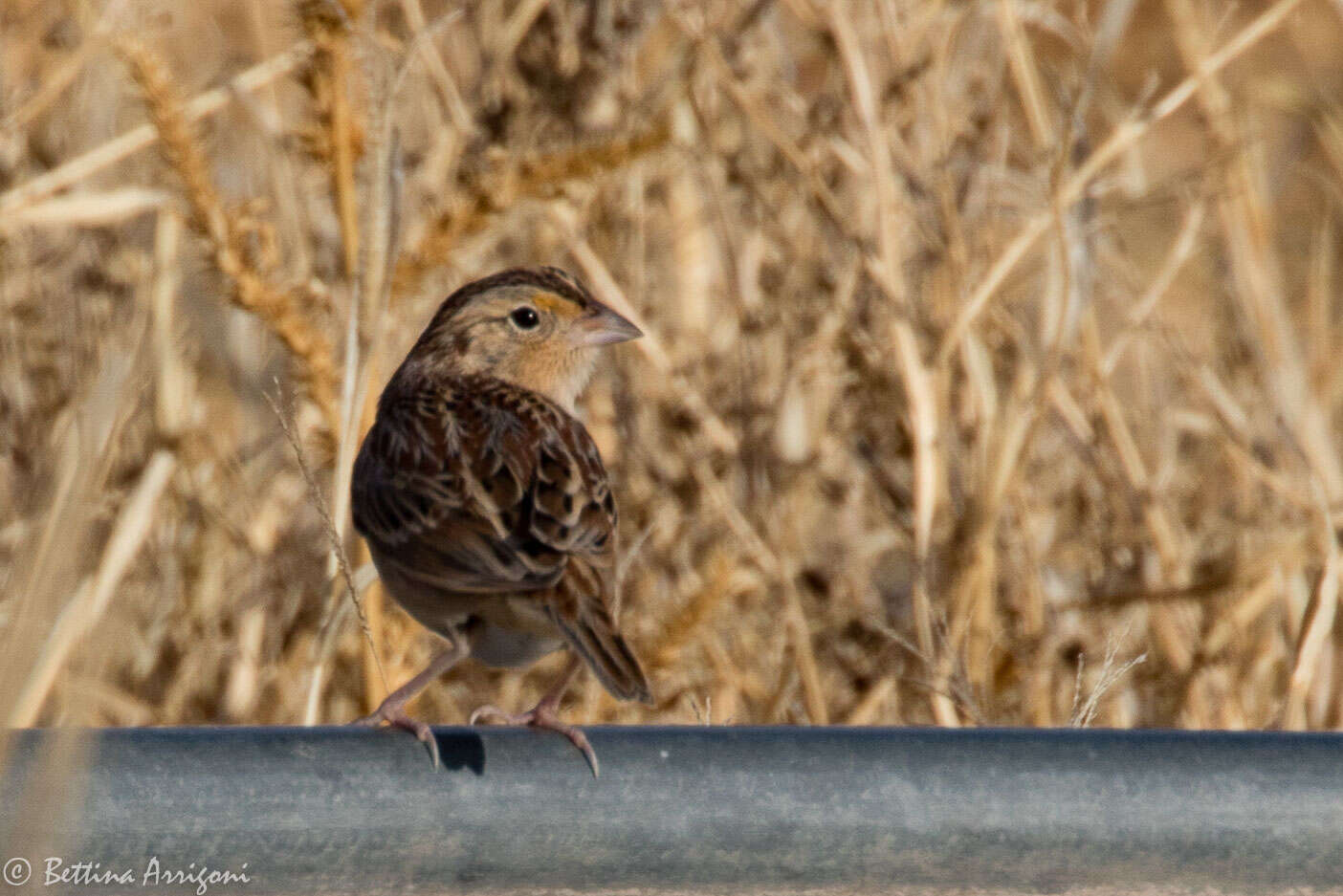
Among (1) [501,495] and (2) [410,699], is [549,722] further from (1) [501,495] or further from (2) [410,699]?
(1) [501,495]

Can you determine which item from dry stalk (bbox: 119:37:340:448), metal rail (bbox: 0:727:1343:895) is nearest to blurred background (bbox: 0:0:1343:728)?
dry stalk (bbox: 119:37:340:448)

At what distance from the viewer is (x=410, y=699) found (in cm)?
272

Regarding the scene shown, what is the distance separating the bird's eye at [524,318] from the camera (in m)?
3.75

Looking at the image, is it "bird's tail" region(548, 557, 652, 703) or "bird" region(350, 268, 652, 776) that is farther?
"bird" region(350, 268, 652, 776)

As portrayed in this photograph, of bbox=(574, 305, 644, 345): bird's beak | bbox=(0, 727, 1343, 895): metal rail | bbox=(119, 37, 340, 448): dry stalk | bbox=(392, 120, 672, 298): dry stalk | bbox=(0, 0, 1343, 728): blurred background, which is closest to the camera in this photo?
bbox=(0, 727, 1343, 895): metal rail

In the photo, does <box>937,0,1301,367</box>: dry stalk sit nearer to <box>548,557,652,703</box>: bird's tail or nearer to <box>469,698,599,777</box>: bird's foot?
<box>548,557,652,703</box>: bird's tail

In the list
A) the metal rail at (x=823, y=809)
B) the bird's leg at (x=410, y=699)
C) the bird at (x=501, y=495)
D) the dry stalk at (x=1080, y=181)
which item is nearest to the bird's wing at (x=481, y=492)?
the bird at (x=501, y=495)

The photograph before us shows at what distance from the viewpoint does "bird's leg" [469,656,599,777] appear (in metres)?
1.90

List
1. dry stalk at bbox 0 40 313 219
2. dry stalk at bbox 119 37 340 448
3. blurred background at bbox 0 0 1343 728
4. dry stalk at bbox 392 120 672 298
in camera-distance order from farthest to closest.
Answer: blurred background at bbox 0 0 1343 728 < dry stalk at bbox 0 40 313 219 < dry stalk at bbox 392 120 672 298 < dry stalk at bbox 119 37 340 448

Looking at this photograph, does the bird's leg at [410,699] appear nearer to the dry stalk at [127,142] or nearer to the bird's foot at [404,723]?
the bird's foot at [404,723]

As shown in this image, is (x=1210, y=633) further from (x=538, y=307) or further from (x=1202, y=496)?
(x=538, y=307)

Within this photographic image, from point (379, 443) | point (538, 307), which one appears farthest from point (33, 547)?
point (538, 307)

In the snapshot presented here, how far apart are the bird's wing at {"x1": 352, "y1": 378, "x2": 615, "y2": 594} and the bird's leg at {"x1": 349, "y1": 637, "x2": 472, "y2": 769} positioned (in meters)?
0.12

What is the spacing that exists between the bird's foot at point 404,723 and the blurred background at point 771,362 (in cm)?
97
